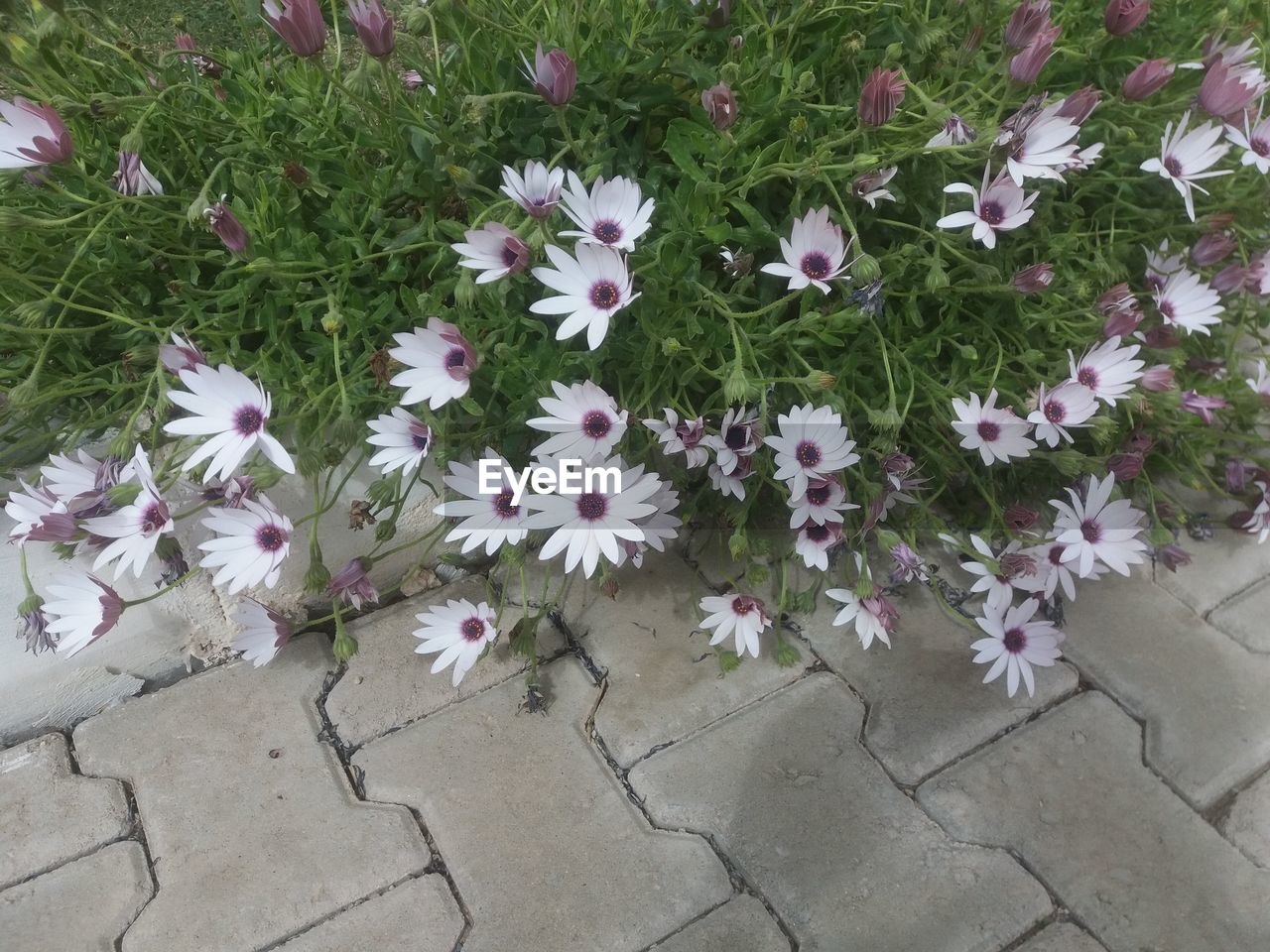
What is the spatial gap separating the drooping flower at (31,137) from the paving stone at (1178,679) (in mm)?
1583

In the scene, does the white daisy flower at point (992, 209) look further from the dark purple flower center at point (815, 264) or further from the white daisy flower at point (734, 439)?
the white daisy flower at point (734, 439)

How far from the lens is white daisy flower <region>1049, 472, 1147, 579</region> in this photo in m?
1.28

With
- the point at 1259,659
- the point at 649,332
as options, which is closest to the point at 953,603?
the point at 1259,659

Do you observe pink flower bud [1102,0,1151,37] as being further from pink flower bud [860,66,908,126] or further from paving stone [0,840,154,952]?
paving stone [0,840,154,952]

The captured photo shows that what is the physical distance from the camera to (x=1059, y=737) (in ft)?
4.31

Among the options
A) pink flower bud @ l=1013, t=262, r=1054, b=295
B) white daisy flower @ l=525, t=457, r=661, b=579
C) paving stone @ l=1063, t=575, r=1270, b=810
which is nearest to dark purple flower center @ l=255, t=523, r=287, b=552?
white daisy flower @ l=525, t=457, r=661, b=579

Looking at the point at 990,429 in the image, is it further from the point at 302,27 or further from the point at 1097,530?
the point at 302,27

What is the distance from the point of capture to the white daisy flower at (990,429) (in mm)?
→ 1177

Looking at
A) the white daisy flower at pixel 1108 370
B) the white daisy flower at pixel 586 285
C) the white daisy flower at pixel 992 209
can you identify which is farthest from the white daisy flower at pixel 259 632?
the white daisy flower at pixel 1108 370

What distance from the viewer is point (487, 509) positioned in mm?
1192

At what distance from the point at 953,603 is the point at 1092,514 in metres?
0.27

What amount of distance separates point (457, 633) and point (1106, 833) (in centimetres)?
96

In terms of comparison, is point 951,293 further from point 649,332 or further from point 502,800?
point 502,800

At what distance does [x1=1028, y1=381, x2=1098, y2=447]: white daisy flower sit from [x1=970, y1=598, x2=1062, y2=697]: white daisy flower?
0.28 meters
